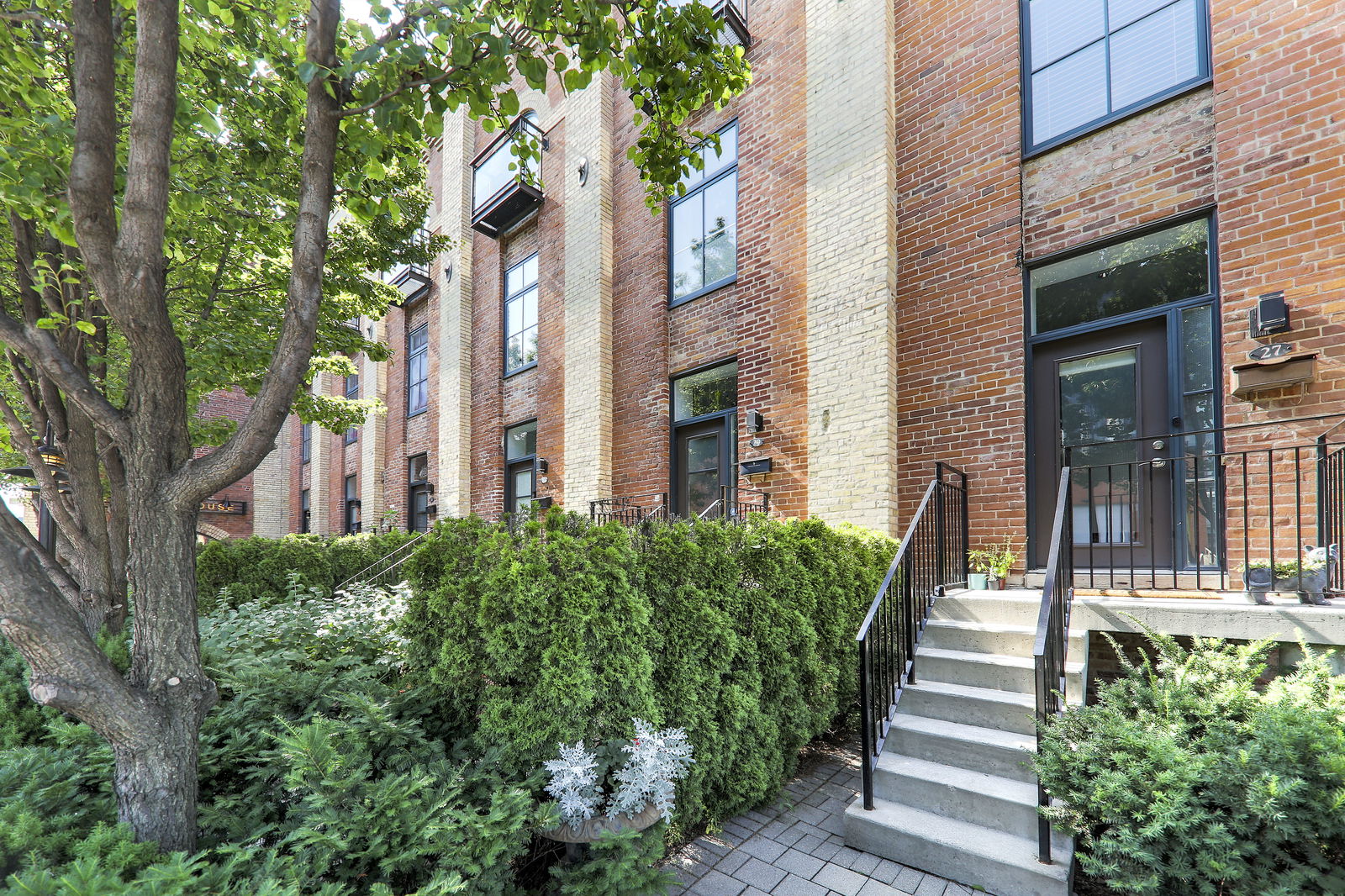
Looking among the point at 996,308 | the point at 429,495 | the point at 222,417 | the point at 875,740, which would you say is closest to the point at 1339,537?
the point at 996,308

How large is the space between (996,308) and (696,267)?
12.4 ft

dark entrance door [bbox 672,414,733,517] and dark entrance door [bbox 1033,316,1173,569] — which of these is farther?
dark entrance door [bbox 672,414,733,517]

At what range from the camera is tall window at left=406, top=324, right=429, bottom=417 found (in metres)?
13.0

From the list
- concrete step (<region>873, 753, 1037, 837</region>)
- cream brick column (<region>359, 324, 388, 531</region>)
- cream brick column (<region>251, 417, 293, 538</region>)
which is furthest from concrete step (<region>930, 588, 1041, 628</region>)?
cream brick column (<region>251, 417, 293, 538</region>)

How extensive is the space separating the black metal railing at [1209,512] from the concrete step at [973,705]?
1118 millimetres

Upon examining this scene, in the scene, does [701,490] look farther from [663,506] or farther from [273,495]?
[273,495]

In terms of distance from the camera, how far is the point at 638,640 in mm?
2826

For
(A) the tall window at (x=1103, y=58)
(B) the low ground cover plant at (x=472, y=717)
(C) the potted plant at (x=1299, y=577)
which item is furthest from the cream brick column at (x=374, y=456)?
(C) the potted plant at (x=1299, y=577)

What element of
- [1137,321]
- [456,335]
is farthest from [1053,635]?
[456,335]

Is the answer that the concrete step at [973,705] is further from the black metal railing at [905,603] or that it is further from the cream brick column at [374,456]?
the cream brick column at [374,456]

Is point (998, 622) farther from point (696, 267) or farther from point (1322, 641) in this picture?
point (696, 267)

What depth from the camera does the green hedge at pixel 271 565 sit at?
299 inches

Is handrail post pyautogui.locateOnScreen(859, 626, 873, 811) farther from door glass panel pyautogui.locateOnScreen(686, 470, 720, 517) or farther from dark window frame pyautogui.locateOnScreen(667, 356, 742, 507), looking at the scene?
door glass panel pyautogui.locateOnScreen(686, 470, 720, 517)

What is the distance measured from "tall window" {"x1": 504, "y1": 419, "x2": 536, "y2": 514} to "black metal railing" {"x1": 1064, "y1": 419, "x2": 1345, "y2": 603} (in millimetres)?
7740
